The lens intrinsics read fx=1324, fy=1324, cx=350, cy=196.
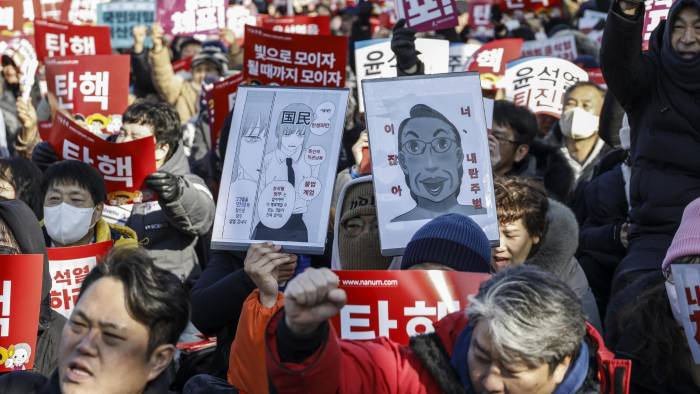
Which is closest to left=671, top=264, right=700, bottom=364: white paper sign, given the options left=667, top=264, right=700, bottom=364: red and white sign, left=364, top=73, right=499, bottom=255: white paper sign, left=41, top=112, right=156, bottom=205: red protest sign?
left=667, top=264, right=700, bottom=364: red and white sign

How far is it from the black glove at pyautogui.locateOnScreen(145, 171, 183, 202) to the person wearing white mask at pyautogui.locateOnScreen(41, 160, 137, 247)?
0.79 ft

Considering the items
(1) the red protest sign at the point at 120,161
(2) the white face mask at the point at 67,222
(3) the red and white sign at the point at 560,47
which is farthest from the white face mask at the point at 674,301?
(3) the red and white sign at the point at 560,47

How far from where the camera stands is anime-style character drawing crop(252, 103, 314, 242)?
4.58 metres

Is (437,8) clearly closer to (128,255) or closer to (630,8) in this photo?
(630,8)

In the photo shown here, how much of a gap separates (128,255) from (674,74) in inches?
102

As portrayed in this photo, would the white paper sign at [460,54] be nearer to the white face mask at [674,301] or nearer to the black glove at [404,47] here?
the black glove at [404,47]

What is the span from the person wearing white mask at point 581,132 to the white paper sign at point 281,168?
136 inches

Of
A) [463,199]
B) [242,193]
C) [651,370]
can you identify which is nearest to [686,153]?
[463,199]

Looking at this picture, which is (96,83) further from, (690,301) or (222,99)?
(690,301)

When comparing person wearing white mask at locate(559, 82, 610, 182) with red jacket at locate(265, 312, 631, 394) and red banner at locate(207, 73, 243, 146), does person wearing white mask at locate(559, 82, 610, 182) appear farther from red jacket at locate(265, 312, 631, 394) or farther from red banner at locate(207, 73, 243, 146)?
red jacket at locate(265, 312, 631, 394)

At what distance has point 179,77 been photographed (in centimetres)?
1250

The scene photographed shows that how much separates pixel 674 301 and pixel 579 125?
4.24 metres

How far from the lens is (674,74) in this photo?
5223mm

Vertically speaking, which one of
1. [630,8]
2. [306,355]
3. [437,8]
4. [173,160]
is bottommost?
[173,160]
